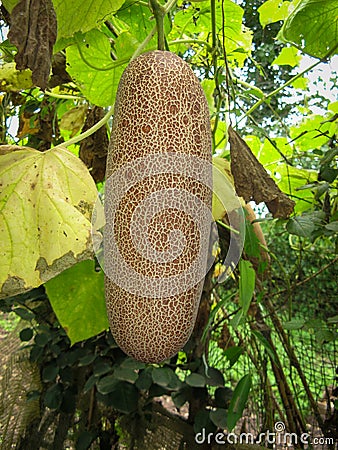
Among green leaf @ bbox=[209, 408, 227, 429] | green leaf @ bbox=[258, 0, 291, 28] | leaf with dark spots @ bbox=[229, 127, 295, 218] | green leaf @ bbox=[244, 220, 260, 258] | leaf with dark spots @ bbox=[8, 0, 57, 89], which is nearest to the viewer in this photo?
leaf with dark spots @ bbox=[8, 0, 57, 89]

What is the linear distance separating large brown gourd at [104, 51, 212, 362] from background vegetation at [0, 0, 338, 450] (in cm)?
5

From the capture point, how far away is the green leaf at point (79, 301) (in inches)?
36.4

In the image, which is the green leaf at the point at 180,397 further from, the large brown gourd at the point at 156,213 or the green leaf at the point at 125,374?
the large brown gourd at the point at 156,213

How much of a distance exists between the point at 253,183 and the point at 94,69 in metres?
0.37

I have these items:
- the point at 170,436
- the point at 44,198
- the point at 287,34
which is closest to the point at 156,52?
the point at 44,198

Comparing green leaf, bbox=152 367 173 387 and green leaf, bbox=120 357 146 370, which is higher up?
green leaf, bbox=120 357 146 370

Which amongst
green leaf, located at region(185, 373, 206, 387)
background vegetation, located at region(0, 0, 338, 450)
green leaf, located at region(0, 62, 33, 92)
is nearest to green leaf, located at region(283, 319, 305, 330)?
background vegetation, located at region(0, 0, 338, 450)

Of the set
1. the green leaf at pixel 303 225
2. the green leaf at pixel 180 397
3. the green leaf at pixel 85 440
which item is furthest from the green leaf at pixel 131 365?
the green leaf at pixel 303 225

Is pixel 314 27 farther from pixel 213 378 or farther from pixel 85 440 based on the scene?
pixel 85 440

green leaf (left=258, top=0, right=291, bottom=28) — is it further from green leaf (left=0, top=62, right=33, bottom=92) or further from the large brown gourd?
the large brown gourd

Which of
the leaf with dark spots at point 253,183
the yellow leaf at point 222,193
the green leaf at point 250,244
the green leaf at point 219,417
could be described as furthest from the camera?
the green leaf at point 219,417

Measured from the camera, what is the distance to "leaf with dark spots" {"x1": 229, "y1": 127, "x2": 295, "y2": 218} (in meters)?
0.71

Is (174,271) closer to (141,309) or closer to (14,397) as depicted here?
(141,309)

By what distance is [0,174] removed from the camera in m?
0.64
